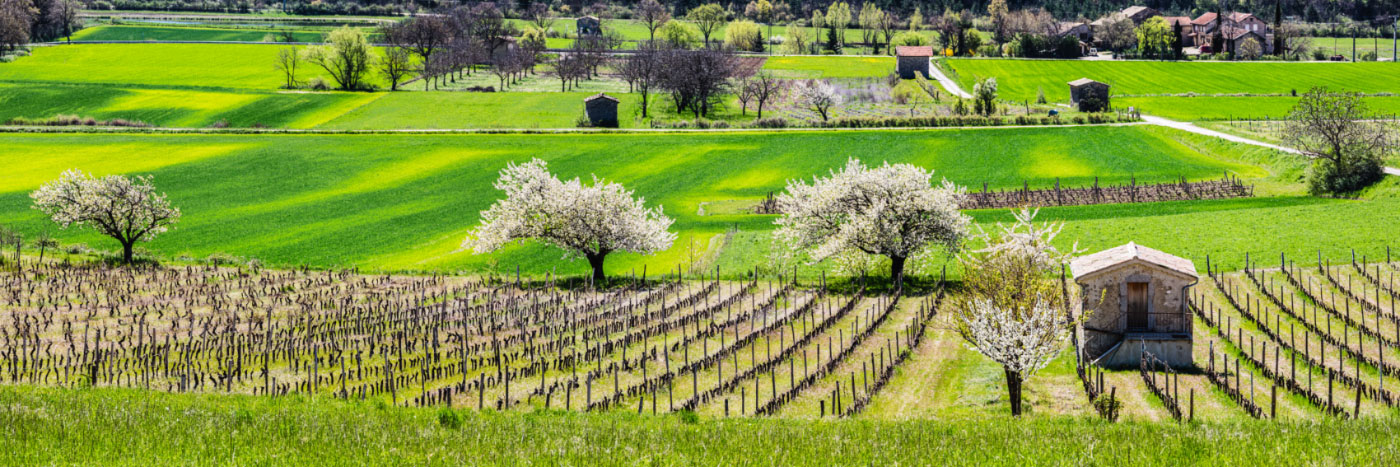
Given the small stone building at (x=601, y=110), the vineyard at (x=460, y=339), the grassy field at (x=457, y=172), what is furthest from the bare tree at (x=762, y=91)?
the vineyard at (x=460, y=339)

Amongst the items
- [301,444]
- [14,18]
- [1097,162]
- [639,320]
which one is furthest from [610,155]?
[14,18]

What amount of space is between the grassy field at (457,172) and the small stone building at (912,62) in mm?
44349

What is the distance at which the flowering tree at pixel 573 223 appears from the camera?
5947 cm

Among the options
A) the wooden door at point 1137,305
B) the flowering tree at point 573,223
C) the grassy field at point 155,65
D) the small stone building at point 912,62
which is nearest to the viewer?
the wooden door at point 1137,305

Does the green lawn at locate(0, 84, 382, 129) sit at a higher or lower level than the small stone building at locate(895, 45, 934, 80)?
lower

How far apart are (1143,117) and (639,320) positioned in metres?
87.4

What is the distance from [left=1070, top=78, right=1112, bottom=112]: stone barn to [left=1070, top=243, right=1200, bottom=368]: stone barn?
85.5m

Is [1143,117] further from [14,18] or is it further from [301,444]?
[14,18]

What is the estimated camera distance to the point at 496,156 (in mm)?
98938

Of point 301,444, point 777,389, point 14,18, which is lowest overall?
point 777,389

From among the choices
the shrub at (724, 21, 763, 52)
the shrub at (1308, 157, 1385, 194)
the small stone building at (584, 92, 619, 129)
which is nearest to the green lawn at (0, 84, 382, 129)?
the small stone building at (584, 92, 619, 129)

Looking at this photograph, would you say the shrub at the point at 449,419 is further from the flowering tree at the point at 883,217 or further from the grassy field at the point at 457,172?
the grassy field at the point at 457,172

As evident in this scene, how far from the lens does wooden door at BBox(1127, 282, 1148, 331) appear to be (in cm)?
4184

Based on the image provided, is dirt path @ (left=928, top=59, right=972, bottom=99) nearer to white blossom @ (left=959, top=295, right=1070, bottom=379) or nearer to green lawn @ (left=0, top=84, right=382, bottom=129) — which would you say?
green lawn @ (left=0, top=84, right=382, bottom=129)
